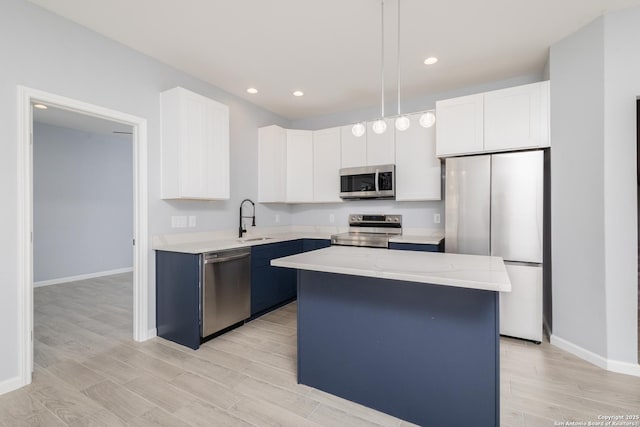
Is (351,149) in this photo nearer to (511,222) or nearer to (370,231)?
(370,231)

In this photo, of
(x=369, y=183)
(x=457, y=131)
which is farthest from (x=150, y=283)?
(x=457, y=131)

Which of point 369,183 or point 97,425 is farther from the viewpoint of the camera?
point 369,183

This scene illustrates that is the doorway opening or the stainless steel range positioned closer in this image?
the stainless steel range

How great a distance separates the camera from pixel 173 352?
275cm

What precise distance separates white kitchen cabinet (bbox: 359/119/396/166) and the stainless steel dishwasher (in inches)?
82.0

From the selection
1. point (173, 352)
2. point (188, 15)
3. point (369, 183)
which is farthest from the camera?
point (369, 183)

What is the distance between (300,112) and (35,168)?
4.47 metres

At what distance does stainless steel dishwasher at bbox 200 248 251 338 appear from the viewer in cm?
285

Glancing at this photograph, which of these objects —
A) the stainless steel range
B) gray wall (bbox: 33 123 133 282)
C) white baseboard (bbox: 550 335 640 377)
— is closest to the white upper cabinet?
the stainless steel range

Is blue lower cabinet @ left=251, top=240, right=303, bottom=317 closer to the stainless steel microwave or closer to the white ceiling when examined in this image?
the stainless steel microwave

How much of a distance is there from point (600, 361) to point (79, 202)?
7.46 metres

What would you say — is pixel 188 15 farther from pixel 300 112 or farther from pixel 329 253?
pixel 300 112

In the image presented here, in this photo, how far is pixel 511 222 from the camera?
3.00 m

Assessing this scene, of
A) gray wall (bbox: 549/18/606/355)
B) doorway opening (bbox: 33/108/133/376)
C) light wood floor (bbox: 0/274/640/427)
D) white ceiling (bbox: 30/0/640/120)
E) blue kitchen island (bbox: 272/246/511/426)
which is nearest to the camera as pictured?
blue kitchen island (bbox: 272/246/511/426)
